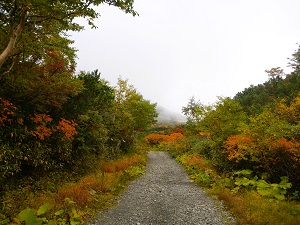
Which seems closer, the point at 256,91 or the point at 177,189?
the point at 177,189

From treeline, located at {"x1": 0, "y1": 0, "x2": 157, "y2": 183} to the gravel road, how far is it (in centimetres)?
374

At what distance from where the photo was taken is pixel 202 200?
8625mm

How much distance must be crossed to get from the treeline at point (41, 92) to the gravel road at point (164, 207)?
12.3 ft

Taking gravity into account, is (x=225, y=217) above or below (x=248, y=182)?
below

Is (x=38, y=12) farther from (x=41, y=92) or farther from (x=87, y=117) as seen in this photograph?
(x=87, y=117)

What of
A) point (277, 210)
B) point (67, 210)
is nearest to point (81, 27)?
point (67, 210)

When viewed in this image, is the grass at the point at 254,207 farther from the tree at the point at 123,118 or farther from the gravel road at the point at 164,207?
the tree at the point at 123,118

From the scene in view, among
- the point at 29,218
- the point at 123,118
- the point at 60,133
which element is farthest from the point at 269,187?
the point at 123,118

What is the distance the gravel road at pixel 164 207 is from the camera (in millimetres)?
6507

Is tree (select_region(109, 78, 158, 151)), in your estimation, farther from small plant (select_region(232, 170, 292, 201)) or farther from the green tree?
small plant (select_region(232, 170, 292, 201))

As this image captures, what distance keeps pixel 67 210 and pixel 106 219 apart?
3.89 ft

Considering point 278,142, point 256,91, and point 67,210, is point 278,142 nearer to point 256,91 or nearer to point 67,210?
point 67,210

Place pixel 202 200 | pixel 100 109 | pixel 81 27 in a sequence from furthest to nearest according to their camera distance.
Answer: pixel 100 109 → pixel 202 200 → pixel 81 27

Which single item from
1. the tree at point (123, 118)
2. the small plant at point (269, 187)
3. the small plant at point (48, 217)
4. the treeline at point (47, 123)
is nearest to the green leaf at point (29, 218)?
the small plant at point (48, 217)
